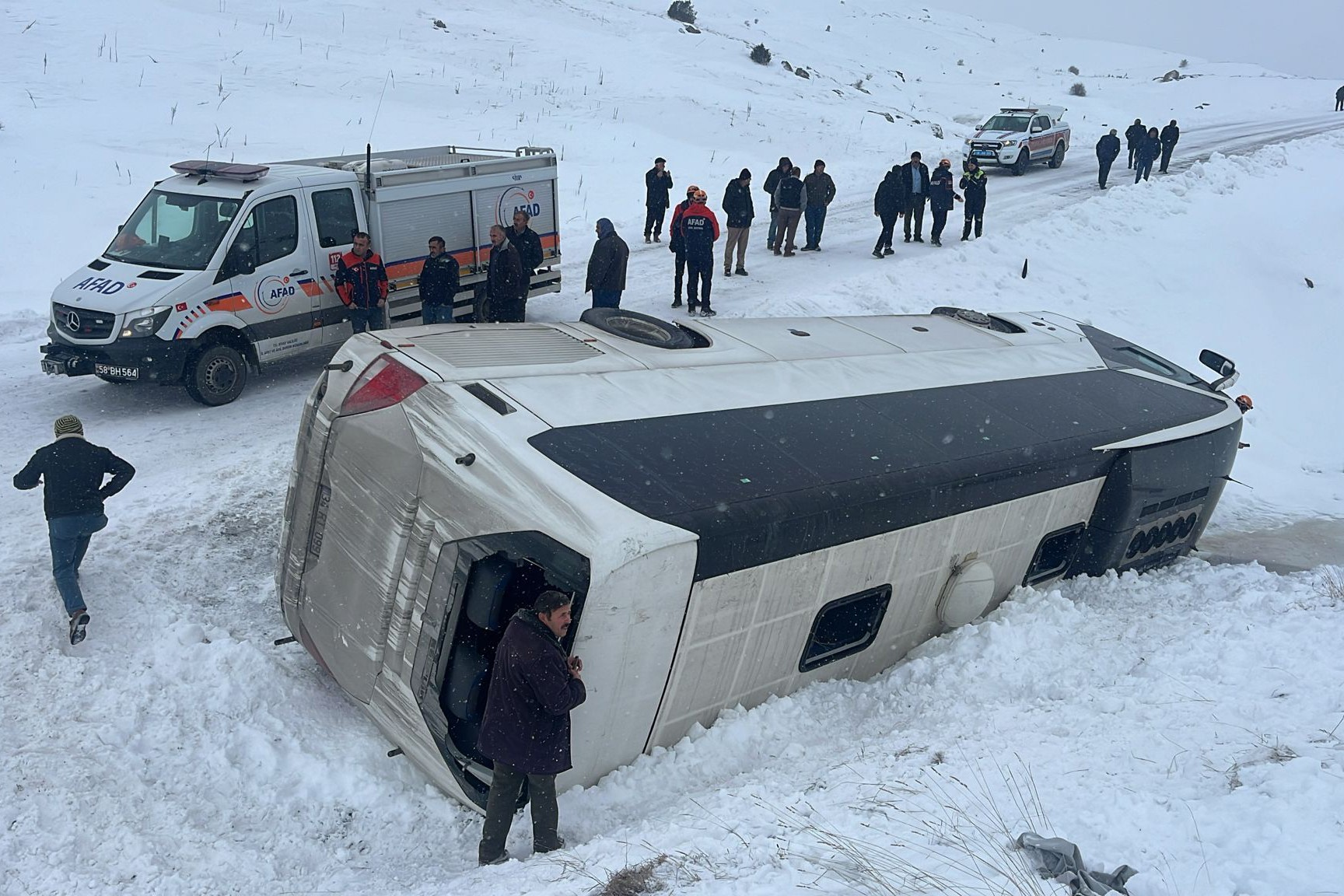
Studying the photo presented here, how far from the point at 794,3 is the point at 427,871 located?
3246 inches

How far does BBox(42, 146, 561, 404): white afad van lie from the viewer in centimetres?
1041

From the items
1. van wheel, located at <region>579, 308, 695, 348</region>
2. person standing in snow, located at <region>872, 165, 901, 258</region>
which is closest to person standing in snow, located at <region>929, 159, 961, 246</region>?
person standing in snow, located at <region>872, 165, 901, 258</region>

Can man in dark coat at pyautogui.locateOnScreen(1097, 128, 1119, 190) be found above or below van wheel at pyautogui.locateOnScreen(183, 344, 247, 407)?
above

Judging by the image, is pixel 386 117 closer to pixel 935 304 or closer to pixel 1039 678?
pixel 935 304

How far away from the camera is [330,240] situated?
11.8m

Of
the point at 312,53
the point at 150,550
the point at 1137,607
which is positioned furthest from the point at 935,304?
the point at 312,53

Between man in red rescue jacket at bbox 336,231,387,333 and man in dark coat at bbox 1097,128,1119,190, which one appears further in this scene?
man in dark coat at bbox 1097,128,1119,190

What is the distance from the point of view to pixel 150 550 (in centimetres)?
794

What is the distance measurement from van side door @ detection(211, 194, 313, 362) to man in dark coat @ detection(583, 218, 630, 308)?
337cm

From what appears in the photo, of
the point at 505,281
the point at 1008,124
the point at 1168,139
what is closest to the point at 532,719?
the point at 505,281

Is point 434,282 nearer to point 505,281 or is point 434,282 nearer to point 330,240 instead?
point 505,281

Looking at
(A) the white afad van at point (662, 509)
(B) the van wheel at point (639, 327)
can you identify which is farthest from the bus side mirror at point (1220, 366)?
(B) the van wheel at point (639, 327)

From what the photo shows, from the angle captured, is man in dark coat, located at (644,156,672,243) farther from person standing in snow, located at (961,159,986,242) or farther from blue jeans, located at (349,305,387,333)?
blue jeans, located at (349,305,387,333)

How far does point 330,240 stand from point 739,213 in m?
7.61
